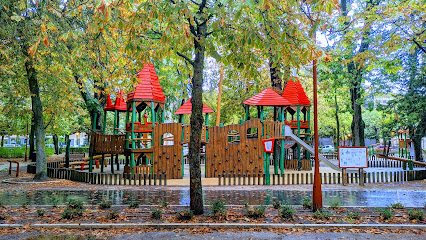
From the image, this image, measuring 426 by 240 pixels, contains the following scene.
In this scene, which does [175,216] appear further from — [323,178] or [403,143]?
[403,143]

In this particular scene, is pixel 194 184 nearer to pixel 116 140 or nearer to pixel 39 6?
pixel 39 6

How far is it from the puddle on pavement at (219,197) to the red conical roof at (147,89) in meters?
6.17

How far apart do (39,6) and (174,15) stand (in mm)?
7515

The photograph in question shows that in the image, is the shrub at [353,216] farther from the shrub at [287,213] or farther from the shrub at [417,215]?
the shrub at [287,213]

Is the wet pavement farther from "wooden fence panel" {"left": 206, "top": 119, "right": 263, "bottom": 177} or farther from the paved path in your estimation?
"wooden fence panel" {"left": 206, "top": 119, "right": 263, "bottom": 177}

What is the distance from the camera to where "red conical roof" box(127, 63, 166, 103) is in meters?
17.8

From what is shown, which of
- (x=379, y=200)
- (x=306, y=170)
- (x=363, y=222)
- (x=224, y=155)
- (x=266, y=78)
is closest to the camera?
(x=363, y=222)

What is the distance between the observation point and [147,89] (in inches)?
714

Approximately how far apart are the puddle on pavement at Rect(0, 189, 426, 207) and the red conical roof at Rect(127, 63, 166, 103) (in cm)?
617

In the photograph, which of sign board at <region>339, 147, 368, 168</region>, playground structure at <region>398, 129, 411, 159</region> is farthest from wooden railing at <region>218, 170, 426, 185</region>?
playground structure at <region>398, 129, 411, 159</region>

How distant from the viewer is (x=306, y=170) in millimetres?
22312

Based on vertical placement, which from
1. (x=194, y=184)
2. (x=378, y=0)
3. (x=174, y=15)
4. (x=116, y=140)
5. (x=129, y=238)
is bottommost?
(x=129, y=238)

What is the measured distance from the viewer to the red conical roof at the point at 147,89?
17781mm

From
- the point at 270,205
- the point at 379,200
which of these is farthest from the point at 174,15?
the point at 379,200
